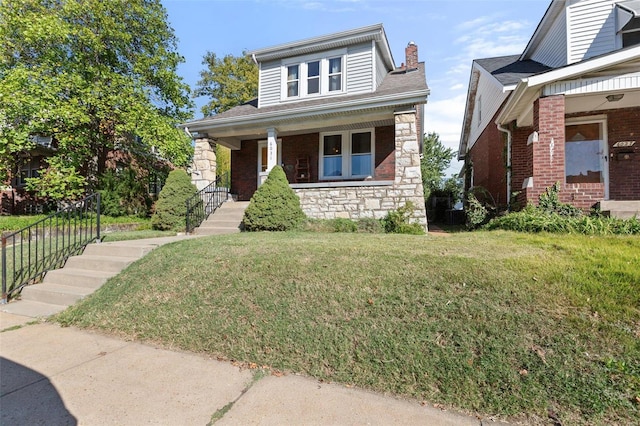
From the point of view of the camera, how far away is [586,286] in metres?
2.94

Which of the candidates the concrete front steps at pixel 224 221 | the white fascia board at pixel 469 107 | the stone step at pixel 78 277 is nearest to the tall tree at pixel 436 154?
the white fascia board at pixel 469 107

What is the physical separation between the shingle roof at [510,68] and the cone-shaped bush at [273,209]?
21.9 feet

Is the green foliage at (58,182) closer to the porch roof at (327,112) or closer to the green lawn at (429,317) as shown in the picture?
the porch roof at (327,112)

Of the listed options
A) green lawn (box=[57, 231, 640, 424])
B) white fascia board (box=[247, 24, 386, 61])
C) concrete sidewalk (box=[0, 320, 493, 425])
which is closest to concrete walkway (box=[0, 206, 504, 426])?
concrete sidewalk (box=[0, 320, 493, 425])

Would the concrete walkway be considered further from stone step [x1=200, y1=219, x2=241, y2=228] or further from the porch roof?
the porch roof

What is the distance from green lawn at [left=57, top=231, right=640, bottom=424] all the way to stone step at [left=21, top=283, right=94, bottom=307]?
14.4 inches

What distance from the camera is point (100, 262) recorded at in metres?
5.22

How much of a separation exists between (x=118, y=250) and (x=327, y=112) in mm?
6396

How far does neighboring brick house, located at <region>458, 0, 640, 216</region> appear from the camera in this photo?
21.3 ft

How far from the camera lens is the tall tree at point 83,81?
11.6 m

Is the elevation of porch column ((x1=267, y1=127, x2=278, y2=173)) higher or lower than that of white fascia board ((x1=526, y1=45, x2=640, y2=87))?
lower

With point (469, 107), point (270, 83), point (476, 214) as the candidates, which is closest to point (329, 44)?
point (270, 83)

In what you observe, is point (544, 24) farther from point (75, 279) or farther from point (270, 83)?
point (75, 279)

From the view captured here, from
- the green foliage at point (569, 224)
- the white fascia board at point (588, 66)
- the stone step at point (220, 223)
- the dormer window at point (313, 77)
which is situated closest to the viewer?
the green foliage at point (569, 224)
